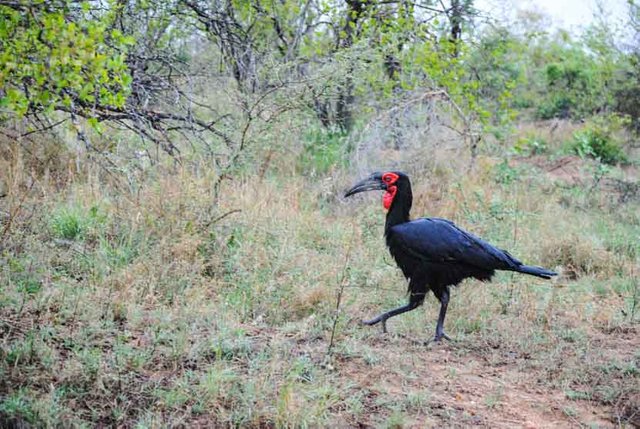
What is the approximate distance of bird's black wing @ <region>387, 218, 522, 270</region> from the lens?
536 centimetres

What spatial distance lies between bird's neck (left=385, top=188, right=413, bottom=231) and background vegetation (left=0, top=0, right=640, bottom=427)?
15.6 inches

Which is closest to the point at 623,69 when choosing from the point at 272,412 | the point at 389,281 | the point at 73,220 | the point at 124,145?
the point at 389,281

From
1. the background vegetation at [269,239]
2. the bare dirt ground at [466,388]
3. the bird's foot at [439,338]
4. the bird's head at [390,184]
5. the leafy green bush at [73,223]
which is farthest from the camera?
the leafy green bush at [73,223]

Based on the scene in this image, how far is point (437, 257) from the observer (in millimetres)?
5383

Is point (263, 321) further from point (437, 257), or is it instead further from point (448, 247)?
point (448, 247)

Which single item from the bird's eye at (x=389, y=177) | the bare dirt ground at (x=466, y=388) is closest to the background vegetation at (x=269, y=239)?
the bare dirt ground at (x=466, y=388)

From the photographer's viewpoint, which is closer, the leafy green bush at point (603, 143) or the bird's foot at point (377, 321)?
the bird's foot at point (377, 321)

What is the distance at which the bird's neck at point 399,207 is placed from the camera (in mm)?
5648

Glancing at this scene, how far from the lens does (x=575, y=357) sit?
16.8ft

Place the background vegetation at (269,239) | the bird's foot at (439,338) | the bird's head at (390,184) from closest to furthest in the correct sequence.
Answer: the background vegetation at (269,239) → the bird's foot at (439,338) → the bird's head at (390,184)

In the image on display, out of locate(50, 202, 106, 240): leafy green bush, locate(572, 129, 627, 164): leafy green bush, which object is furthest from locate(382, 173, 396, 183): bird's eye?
locate(572, 129, 627, 164): leafy green bush

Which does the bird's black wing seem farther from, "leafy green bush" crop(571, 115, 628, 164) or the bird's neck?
"leafy green bush" crop(571, 115, 628, 164)

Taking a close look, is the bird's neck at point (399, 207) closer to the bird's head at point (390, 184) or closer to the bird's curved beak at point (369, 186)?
the bird's head at point (390, 184)

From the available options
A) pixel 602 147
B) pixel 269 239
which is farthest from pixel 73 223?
pixel 602 147
